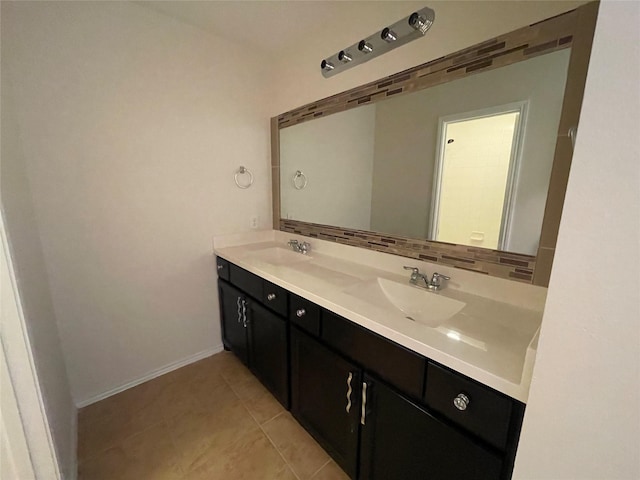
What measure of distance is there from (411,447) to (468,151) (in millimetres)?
1193

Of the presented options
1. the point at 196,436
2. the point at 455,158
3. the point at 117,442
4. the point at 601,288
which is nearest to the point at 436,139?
the point at 455,158

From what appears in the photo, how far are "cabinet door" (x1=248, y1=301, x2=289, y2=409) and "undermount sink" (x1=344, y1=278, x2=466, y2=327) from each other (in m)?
0.47

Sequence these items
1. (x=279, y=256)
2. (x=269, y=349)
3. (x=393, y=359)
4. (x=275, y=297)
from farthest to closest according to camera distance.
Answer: (x=279, y=256)
(x=269, y=349)
(x=275, y=297)
(x=393, y=359)

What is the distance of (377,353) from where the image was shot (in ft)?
3.07

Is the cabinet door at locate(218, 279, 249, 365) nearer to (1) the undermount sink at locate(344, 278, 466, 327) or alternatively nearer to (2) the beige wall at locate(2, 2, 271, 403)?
(2) the beige wall at locate(2, 2, 271, 403)

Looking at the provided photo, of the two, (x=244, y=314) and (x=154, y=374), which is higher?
(x=244, y=314)

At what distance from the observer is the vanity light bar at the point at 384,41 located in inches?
43.0

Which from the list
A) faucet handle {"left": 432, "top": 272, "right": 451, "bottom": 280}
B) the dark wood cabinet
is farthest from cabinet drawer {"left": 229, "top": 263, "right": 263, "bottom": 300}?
faucet handle {"left": 432, "top": 272, "right": 451, "bottom": 280}

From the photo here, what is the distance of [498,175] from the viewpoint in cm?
109

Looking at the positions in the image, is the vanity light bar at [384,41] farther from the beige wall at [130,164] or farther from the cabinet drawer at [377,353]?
the cabinet drawer at [377,353]

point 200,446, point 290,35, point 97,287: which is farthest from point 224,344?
point 290,35

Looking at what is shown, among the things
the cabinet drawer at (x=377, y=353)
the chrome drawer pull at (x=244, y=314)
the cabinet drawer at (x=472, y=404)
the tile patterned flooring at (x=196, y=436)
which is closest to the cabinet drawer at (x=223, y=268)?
the chrome drawer pull at (x=244, y=314)

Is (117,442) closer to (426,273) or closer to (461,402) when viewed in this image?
(461,402)

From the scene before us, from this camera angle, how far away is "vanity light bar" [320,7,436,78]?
1092mm
